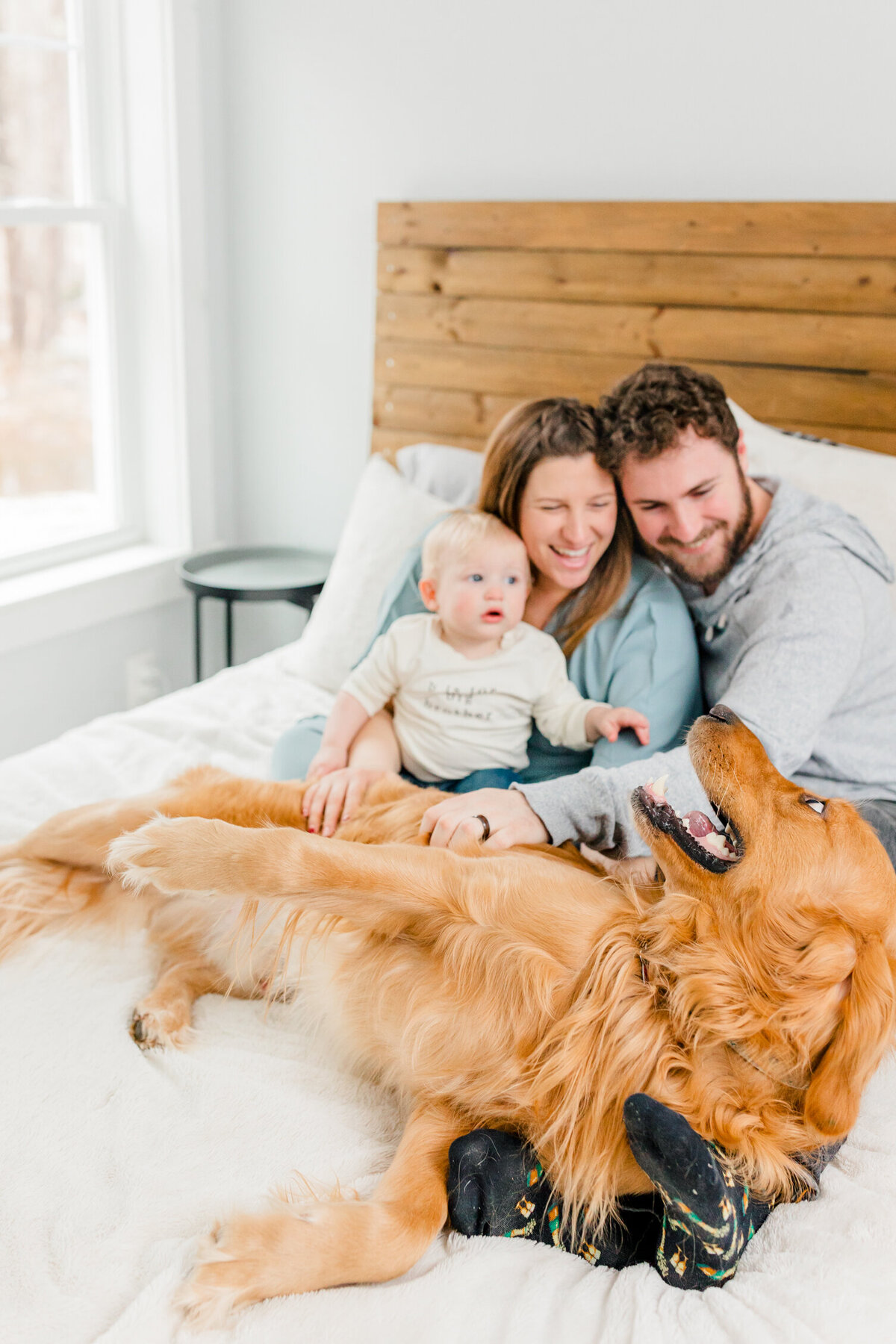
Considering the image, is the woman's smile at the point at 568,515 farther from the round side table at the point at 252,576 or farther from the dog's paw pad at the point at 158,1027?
the round side table at the point at 252,576

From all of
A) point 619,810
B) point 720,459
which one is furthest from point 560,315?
point 619,810

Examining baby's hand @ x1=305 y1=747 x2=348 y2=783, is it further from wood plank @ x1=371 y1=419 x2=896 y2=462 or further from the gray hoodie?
wood plank @ x1=371 y1=419 x2=896 y2=462

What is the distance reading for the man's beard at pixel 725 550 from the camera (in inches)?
69.1

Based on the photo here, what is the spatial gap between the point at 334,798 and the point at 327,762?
8.0 inches

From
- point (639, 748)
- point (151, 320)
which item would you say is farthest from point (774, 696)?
Result: point (151, 320)

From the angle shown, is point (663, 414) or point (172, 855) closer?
point (172, 855)

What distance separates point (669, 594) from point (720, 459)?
246mm

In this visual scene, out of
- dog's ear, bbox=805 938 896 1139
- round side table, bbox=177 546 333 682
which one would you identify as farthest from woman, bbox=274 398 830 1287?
round side table, bbox=177 546 333 682

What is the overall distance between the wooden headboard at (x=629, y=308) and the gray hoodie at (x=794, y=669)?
0.54 metres

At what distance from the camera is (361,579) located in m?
2.34

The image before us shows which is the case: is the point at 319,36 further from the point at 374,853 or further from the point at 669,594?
the point at 374,853

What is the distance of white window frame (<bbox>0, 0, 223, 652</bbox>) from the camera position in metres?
2.76

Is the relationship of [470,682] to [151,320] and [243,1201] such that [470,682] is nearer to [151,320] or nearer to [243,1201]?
[243,1201]

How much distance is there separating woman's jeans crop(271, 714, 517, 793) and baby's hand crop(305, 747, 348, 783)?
8 centimetres
